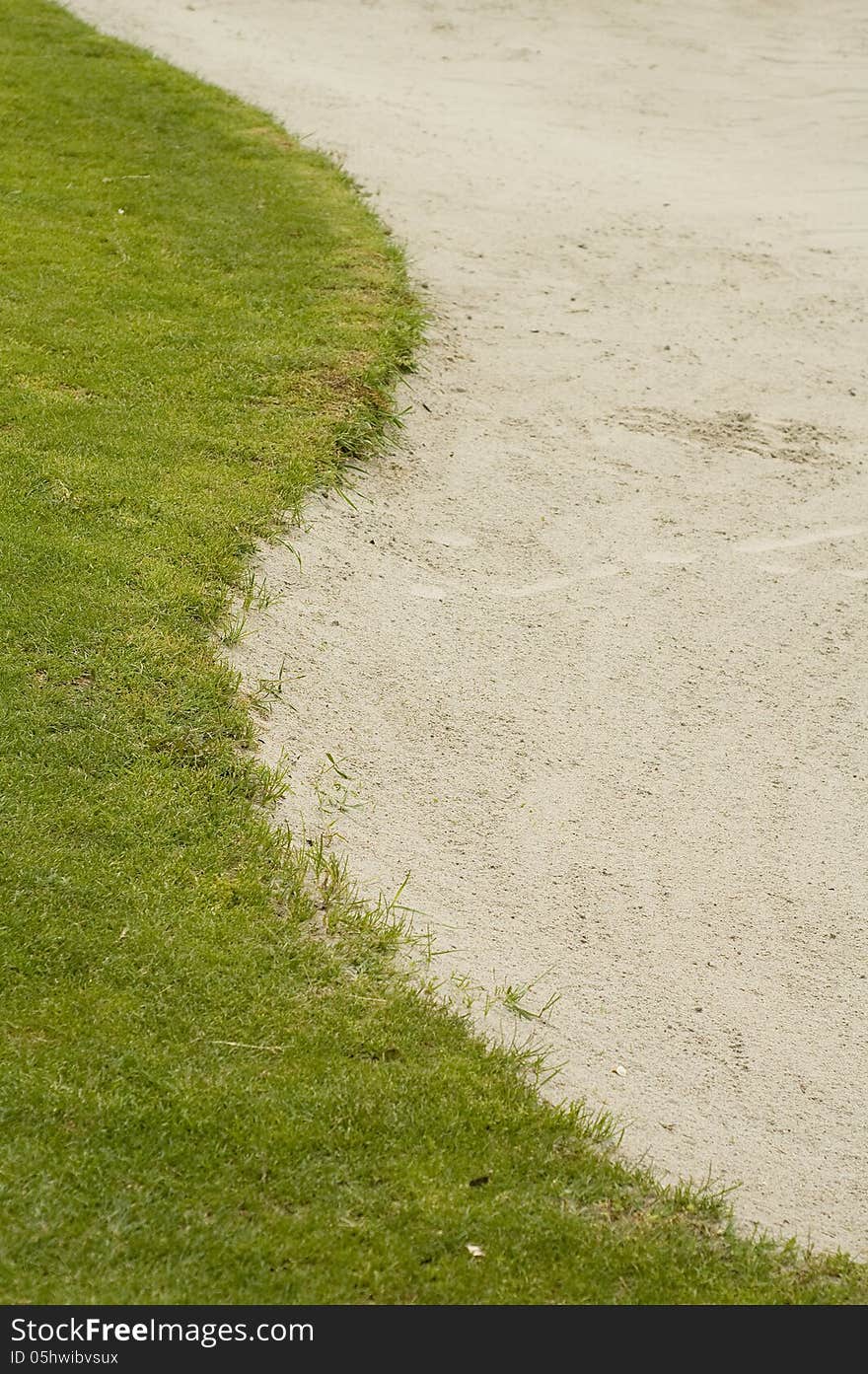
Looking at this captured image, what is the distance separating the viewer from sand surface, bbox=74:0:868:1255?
471cm

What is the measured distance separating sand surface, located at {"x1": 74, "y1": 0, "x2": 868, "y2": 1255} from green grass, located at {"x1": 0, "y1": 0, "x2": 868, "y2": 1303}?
33 centimetres

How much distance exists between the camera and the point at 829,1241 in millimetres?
3949

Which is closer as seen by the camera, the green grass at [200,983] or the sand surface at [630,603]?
the green grass at [200,983]

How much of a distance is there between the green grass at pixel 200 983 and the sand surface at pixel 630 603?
330 mm

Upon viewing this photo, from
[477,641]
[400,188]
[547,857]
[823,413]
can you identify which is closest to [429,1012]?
[547,857]

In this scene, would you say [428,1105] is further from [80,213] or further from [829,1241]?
[80,213]

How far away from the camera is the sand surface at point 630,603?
A: 15.4 ft

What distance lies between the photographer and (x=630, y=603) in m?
6.64

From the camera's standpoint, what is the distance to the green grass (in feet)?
11.4

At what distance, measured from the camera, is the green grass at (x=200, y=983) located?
347 centimetres

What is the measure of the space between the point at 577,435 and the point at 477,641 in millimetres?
2140

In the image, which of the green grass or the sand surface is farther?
the sand surface

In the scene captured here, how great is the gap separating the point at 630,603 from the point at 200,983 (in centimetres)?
336
